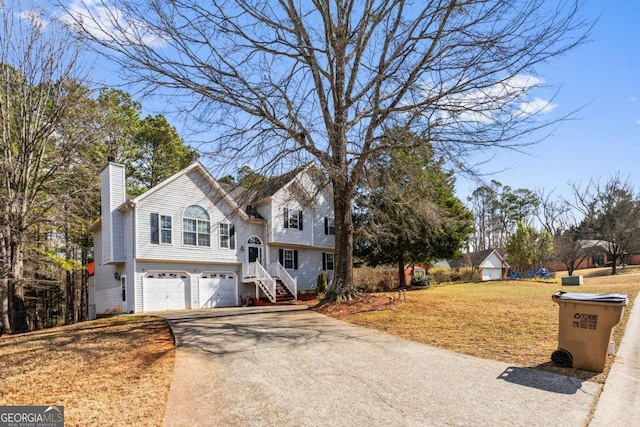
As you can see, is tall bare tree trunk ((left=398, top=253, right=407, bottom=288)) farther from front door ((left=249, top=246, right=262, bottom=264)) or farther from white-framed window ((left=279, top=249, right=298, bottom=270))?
front door ((left=249, top=246, right=262, bottom=264))

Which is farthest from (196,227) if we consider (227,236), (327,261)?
(327,261)

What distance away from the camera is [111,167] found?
1805 cm

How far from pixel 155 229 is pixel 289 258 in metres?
8.11

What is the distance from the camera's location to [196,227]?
1947cm

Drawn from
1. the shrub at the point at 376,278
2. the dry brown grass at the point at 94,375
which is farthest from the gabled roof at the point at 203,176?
the shrub at the point at 376,278

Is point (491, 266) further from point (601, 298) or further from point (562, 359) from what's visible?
point (601, 298)

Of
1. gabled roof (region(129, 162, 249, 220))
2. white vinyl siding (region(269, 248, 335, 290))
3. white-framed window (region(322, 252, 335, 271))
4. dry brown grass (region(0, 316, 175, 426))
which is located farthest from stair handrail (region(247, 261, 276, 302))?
dry brown grass (region(0, 316, 175, 426))

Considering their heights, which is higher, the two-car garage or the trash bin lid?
the trash bin lid

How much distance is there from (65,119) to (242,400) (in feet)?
49.2

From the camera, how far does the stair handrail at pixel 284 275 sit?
21112 mm

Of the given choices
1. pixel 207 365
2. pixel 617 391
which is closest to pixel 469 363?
pixel 617 391

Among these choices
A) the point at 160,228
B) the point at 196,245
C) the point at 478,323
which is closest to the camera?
the point at 478,323

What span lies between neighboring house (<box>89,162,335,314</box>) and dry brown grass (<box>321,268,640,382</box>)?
567 cm

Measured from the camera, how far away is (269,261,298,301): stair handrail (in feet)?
69.3
